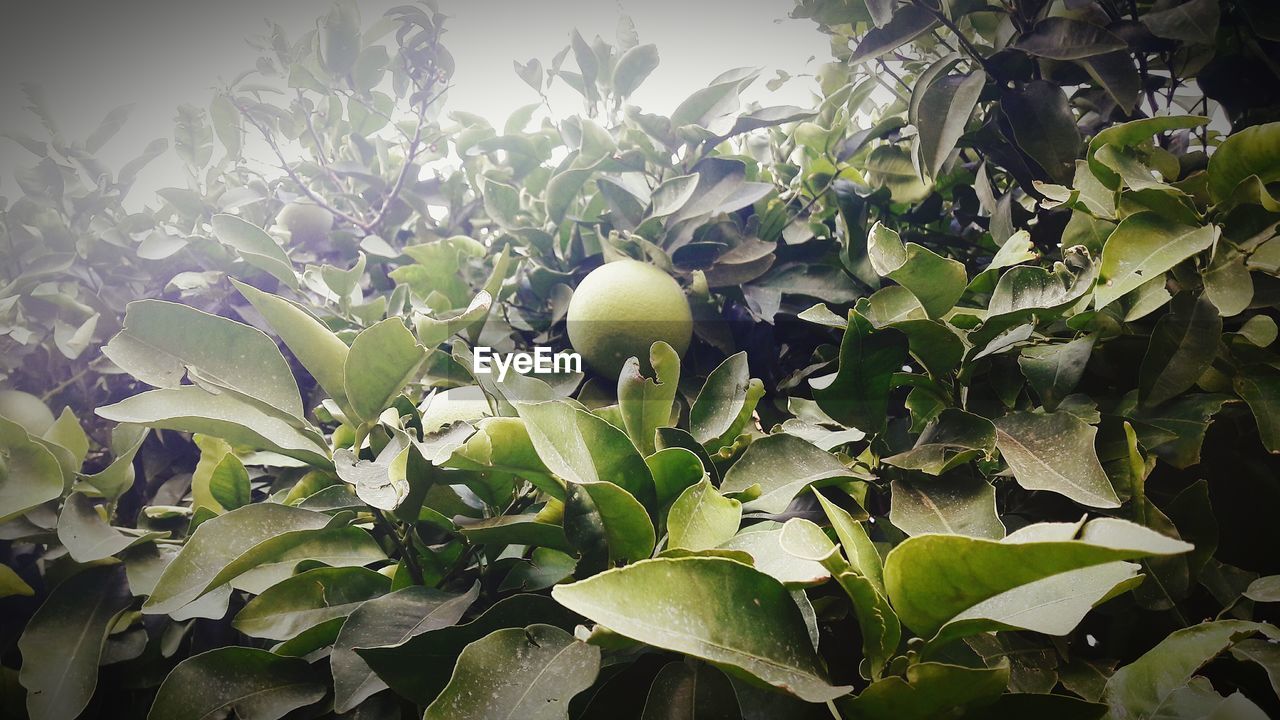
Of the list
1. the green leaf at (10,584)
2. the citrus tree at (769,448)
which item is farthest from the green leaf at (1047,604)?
the green leaf at (10,584)

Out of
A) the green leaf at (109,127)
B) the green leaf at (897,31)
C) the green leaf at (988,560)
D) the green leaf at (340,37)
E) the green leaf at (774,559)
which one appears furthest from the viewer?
the green leaf at (109,127)

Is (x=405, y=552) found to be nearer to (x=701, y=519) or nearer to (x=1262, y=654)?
(x=701, y=519)

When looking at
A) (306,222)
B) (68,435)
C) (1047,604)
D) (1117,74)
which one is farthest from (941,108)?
(306,222)

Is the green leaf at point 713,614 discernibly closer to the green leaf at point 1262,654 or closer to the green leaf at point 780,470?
the green leaf at point 780,470

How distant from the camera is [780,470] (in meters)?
0.52

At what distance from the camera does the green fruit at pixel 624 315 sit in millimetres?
858

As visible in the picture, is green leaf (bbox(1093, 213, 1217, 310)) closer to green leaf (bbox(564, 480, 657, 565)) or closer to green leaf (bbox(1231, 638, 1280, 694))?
green leaf (bbox(1231, 638, 1280, 694))

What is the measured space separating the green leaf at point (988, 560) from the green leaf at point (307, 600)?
0.44m

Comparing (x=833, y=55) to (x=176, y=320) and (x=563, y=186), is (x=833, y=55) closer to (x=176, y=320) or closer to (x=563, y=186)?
(x=563, y=186)

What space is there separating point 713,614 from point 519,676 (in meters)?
0.15

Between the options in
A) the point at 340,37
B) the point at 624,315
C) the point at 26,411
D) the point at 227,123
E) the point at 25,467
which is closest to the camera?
the point at 25,467

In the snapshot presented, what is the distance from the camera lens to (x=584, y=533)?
46 centimetres

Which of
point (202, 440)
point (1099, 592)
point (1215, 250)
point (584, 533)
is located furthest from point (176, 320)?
point (1215, 250)

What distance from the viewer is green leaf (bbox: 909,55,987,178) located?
0.76 m
